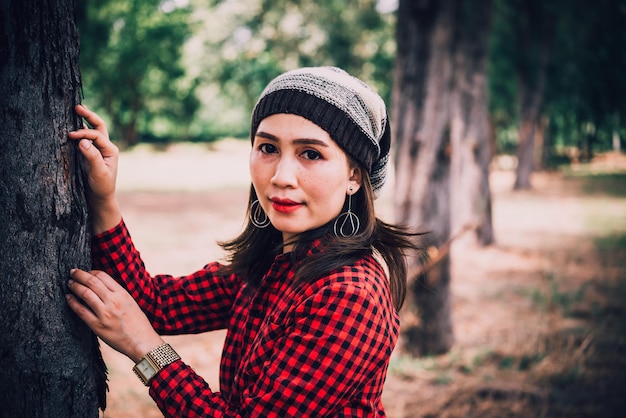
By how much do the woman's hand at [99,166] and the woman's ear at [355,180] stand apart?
75cm

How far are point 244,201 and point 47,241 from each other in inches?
585

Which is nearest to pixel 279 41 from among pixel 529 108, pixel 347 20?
pixel 347 20

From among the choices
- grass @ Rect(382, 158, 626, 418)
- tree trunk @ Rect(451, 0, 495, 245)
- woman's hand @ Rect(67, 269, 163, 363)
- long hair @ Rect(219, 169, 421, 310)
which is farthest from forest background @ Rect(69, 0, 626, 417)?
woman's hand @ Rect(67, 269, 163, 363)

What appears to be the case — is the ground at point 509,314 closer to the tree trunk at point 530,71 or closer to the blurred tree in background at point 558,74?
the blurred tree in background at point 558,74

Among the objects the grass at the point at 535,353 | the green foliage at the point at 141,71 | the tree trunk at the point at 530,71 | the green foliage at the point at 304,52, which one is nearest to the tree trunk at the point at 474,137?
the green foliage at the point at 304,52

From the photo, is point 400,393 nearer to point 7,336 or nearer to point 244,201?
point 7,336

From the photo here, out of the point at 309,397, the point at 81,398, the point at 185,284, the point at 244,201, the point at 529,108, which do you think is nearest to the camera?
the point at 309,397

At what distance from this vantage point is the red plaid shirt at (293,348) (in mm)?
1443

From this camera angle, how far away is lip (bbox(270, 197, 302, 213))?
1704mm

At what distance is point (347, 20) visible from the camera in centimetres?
1997

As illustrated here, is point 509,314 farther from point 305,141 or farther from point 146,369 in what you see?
point 146,369

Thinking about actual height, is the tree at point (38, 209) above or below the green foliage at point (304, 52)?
below

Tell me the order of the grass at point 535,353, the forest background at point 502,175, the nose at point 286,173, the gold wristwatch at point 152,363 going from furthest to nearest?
the forest background at point 502,175
the grass at point 535,353
the nose at point 286,173
the gold wristwatch at point 152,363

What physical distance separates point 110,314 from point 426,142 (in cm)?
396
